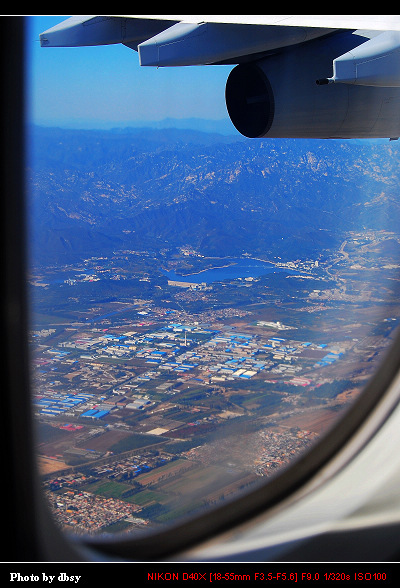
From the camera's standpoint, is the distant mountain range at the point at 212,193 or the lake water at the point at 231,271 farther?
the lake water at the point at 231,271

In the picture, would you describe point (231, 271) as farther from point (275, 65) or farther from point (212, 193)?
point (275, 65)

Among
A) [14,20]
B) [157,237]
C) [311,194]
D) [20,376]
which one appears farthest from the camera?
[311,194]

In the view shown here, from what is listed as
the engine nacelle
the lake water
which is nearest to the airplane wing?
the engine nacelle

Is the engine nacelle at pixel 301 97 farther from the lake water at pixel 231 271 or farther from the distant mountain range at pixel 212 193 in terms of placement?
the lake water at pixel 231 271

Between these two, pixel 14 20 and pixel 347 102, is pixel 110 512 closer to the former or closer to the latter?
pixel 14 20

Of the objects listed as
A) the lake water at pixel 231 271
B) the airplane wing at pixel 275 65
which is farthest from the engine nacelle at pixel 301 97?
the lake water at pixel 231 271

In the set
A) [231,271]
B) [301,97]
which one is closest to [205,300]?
[231,271]
